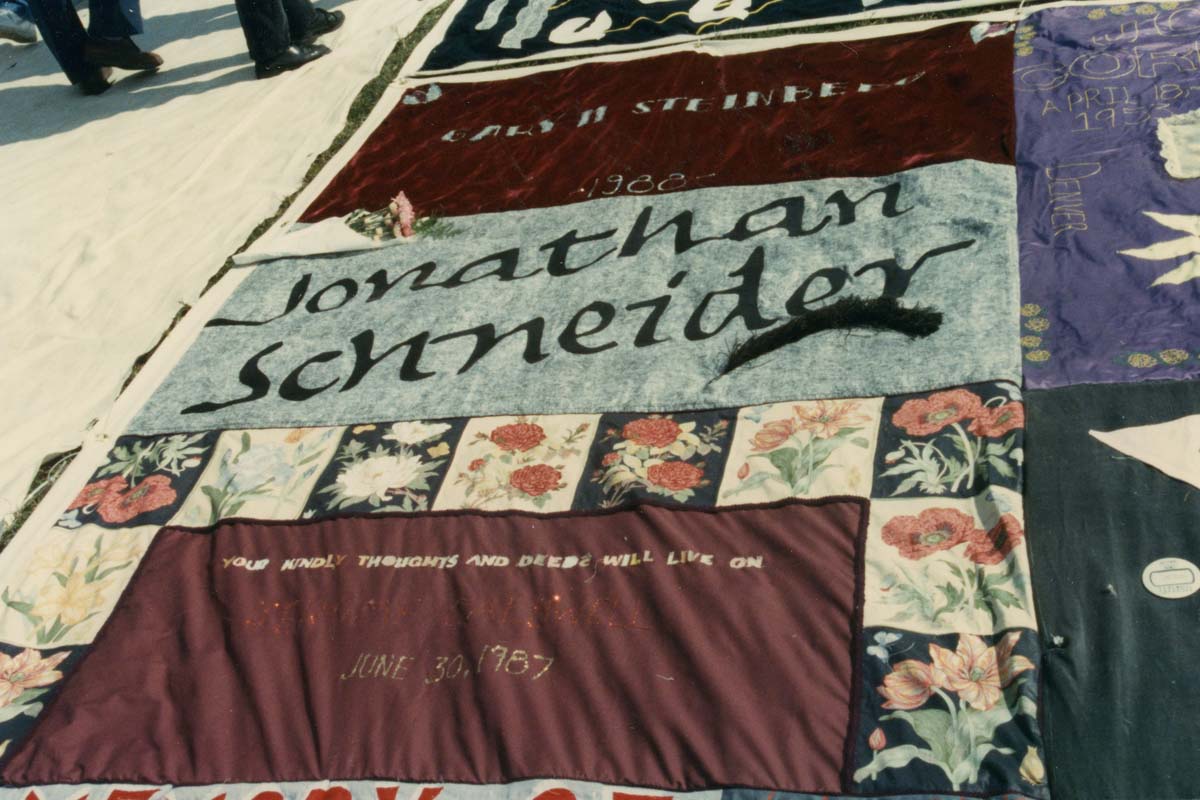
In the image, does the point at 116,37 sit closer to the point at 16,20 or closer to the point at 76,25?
the point at 76,25

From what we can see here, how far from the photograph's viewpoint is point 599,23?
495 centimetres

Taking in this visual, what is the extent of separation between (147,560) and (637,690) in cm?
122

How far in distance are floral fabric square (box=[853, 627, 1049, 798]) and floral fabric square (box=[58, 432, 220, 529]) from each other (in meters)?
1.68

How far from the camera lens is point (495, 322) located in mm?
3330

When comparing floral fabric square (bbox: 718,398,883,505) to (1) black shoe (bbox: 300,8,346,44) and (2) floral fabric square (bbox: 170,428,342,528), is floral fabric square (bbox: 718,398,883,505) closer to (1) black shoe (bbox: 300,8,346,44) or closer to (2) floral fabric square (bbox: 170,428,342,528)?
(2) floral fabric square (bbox: 170,428,342,528)

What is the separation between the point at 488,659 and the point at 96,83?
4.00m

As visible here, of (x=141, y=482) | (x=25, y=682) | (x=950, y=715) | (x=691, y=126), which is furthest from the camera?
(x=691, y=126)

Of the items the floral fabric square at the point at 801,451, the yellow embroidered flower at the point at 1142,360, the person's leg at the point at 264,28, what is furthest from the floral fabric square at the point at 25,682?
the person's leg at the point at 264,28

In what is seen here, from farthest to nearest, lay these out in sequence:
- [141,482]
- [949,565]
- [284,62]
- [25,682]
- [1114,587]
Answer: [284,62] → [141,482] → [25,682] → [949,565] → [1114,587]

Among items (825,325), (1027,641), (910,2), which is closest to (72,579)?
(825,325)

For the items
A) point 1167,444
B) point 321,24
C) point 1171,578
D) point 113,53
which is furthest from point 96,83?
point 1171,578

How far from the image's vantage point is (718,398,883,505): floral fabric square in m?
2.60

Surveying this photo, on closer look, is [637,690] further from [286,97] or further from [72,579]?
[286,97]

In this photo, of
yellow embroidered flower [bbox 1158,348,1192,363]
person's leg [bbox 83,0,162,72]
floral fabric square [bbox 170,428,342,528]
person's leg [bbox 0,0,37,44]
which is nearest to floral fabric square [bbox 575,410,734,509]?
floral fabric square [bbox 170,428,342,528]
